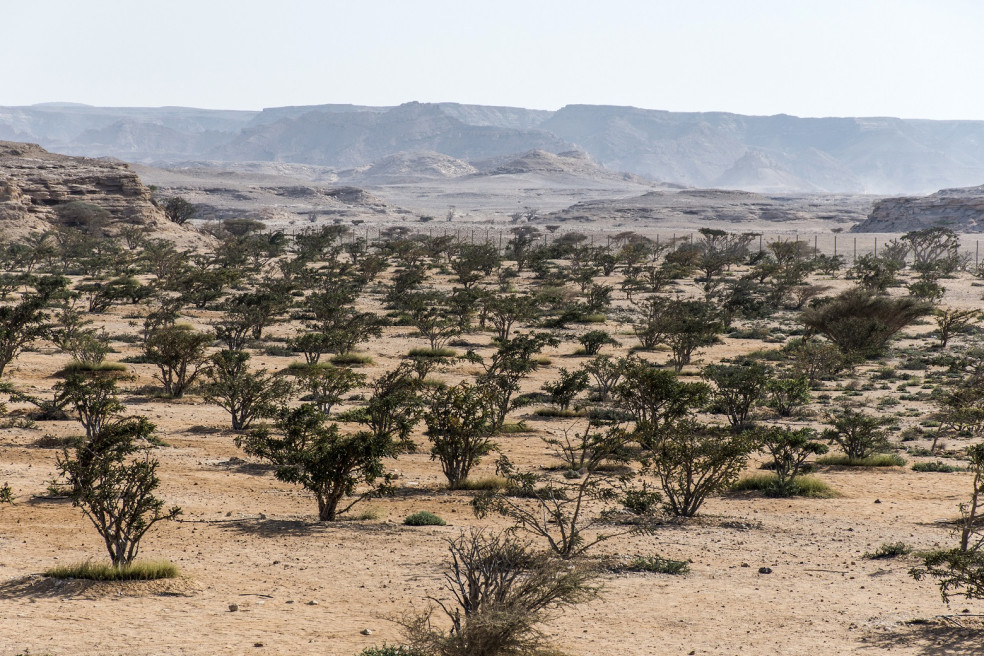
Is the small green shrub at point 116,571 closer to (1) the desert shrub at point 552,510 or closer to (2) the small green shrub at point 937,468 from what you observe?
(1) the desert shrub at point 552,510

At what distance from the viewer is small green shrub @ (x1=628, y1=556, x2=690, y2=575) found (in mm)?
11977

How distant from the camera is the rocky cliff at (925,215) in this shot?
120m

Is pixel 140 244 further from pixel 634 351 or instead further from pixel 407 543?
pixel 407 543

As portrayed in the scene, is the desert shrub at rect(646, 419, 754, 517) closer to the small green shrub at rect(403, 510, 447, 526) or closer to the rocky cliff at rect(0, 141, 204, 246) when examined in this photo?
the small green shrub at rect(403, 510, 447, 526)

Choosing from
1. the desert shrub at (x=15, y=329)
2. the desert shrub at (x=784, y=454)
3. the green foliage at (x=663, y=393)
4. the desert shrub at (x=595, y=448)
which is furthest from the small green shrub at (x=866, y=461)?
the desert shrub at (x=15, y=329)

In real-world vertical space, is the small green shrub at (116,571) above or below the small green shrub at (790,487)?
above

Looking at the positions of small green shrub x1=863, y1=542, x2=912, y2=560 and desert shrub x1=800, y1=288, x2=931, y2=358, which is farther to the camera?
desert shrub x1=800, y1=288, x2=931, y2=358

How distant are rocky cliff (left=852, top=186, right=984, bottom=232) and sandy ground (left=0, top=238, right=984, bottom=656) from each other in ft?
379

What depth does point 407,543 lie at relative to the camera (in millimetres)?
12883

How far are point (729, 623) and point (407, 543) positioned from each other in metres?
4.84

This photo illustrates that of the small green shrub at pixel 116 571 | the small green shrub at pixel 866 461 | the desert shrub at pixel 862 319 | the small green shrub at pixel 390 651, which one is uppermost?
the desert shrub at pixel 862 319

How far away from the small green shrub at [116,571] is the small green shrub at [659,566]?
19.9 feet

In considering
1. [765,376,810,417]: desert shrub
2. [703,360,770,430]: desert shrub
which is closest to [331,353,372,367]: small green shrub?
[703,360,770,430]: desert shrub

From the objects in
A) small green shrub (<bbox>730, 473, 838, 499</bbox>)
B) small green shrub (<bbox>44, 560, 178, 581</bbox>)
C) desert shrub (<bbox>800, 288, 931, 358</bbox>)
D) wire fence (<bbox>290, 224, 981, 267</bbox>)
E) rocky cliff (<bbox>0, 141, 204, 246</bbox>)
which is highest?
rocky cliff (<bbox>0, 141, 204, 246</bbox>)
